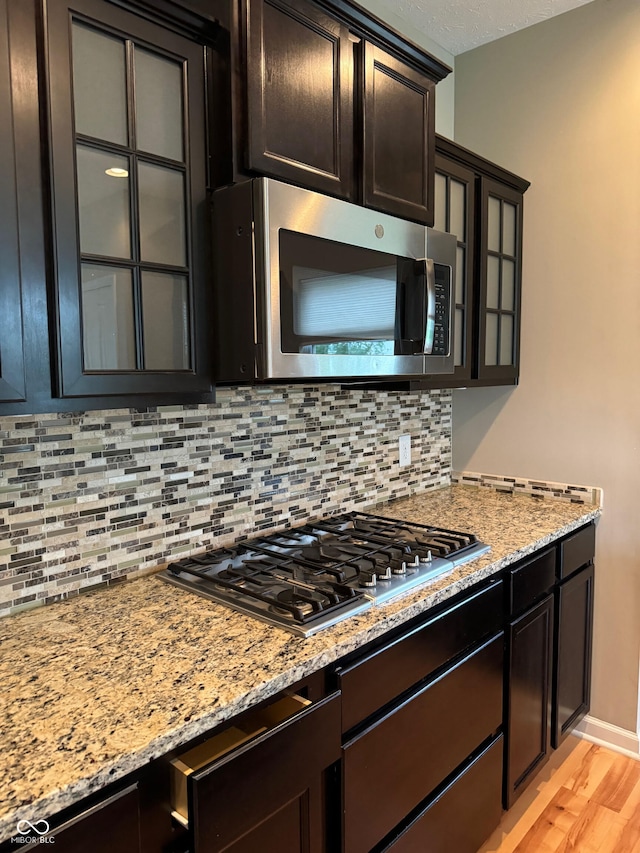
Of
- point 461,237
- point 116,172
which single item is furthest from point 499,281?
point 116,172

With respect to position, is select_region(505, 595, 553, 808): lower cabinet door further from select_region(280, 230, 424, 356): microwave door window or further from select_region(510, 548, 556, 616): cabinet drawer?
select_region(280, 230, 424, 356): microwave door window

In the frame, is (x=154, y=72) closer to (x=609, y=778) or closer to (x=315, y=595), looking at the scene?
(x=315, y=595)

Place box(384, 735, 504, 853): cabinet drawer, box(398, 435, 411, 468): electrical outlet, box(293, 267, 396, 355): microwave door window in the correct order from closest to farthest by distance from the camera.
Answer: box(293, 267, 396, 355): microwave door window < box(384, 735, 504, 853): cabinet drawer < box(398, 435, 411, 468): electrical outlet

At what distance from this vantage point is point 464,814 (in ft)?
5.44

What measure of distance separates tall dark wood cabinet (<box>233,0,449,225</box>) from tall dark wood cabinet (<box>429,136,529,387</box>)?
0.90 feet

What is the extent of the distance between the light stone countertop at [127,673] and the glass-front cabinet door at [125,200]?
502 mm

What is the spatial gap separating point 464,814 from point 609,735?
1023 millimetres

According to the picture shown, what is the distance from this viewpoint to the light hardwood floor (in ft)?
6.33

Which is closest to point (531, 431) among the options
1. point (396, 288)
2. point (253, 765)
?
point (396, 288)

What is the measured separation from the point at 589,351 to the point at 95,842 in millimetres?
2198

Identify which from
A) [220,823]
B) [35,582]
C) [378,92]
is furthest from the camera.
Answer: [378,92]

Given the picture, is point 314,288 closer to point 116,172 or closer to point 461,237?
point 116,172

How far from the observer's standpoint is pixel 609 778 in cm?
221

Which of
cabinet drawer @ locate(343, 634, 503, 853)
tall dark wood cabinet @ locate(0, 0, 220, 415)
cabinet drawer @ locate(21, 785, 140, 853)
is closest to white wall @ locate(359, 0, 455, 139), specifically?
tall dark wood cabinet @ locate(0, 0, 220, 415)
